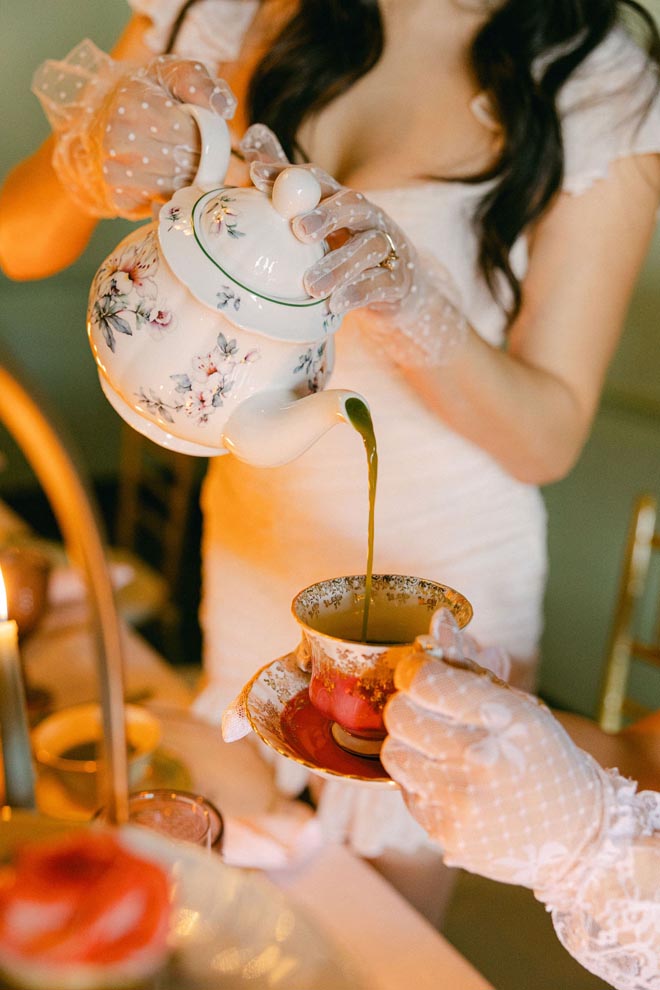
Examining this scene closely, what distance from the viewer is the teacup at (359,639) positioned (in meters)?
0.60

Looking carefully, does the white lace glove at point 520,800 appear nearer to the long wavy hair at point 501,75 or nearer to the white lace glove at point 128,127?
the white lace glove at point 128,127

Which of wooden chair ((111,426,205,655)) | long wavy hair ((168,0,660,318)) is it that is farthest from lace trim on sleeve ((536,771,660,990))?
wooden chair ((111,426,205,655))

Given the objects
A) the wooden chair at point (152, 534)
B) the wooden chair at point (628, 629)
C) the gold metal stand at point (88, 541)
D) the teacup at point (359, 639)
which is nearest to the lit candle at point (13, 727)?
the gold metal stand at point (88, 541)

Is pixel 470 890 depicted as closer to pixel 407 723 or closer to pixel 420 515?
pixel 420 515

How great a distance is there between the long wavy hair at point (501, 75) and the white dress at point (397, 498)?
26mm

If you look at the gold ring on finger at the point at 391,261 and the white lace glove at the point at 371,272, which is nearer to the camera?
the white lace glove at the point at 371,272

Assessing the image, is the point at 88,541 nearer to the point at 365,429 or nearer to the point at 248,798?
the point at 365,429

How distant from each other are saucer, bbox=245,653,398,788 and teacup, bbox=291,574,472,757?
0.4 inches

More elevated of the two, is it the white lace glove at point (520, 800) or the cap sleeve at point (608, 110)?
the cap sleeve at point (608, 110)

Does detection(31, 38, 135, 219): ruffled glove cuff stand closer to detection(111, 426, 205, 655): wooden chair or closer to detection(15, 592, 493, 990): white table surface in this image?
detection(15, 592, 493, 990): white table surface

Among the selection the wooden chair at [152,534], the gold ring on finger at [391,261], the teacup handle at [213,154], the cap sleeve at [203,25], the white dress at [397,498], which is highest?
the teacup handle at [213,154]

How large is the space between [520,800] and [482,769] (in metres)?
0.04

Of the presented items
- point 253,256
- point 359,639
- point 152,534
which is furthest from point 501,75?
point 152,534

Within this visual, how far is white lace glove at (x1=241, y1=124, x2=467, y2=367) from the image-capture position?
63cm
